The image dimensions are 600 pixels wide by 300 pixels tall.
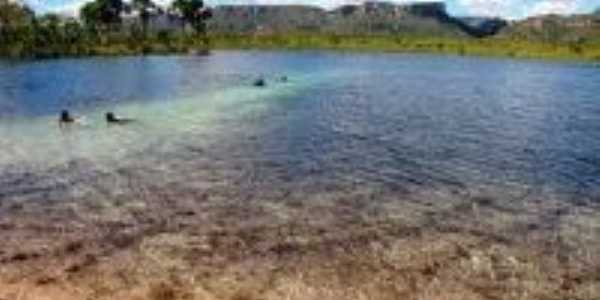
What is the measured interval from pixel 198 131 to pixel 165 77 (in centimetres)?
6226

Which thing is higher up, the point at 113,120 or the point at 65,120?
the point at 65,120

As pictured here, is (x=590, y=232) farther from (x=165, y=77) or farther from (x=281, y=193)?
(x=165, y=77)

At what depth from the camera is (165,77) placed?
12275 centimetres

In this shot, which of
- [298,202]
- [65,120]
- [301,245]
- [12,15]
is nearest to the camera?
[301,245]

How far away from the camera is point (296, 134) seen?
6172 centimetres

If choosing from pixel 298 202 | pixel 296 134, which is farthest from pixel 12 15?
pixel 298 202

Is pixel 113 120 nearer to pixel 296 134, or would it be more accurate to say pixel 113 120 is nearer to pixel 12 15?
pixel 296 134

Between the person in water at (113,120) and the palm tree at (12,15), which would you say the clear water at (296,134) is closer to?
the person in water at (113,120)

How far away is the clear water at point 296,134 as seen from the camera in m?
43.2

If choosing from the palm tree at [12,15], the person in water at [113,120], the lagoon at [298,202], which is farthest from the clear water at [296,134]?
the palm tree at [12,15]

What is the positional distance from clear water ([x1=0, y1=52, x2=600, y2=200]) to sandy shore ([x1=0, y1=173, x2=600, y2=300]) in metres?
3.11

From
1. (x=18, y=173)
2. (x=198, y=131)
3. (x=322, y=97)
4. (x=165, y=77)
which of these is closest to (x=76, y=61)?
(x=165, y=77)

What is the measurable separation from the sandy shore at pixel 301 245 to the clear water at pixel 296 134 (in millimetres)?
3111

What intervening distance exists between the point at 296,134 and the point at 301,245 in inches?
1260
